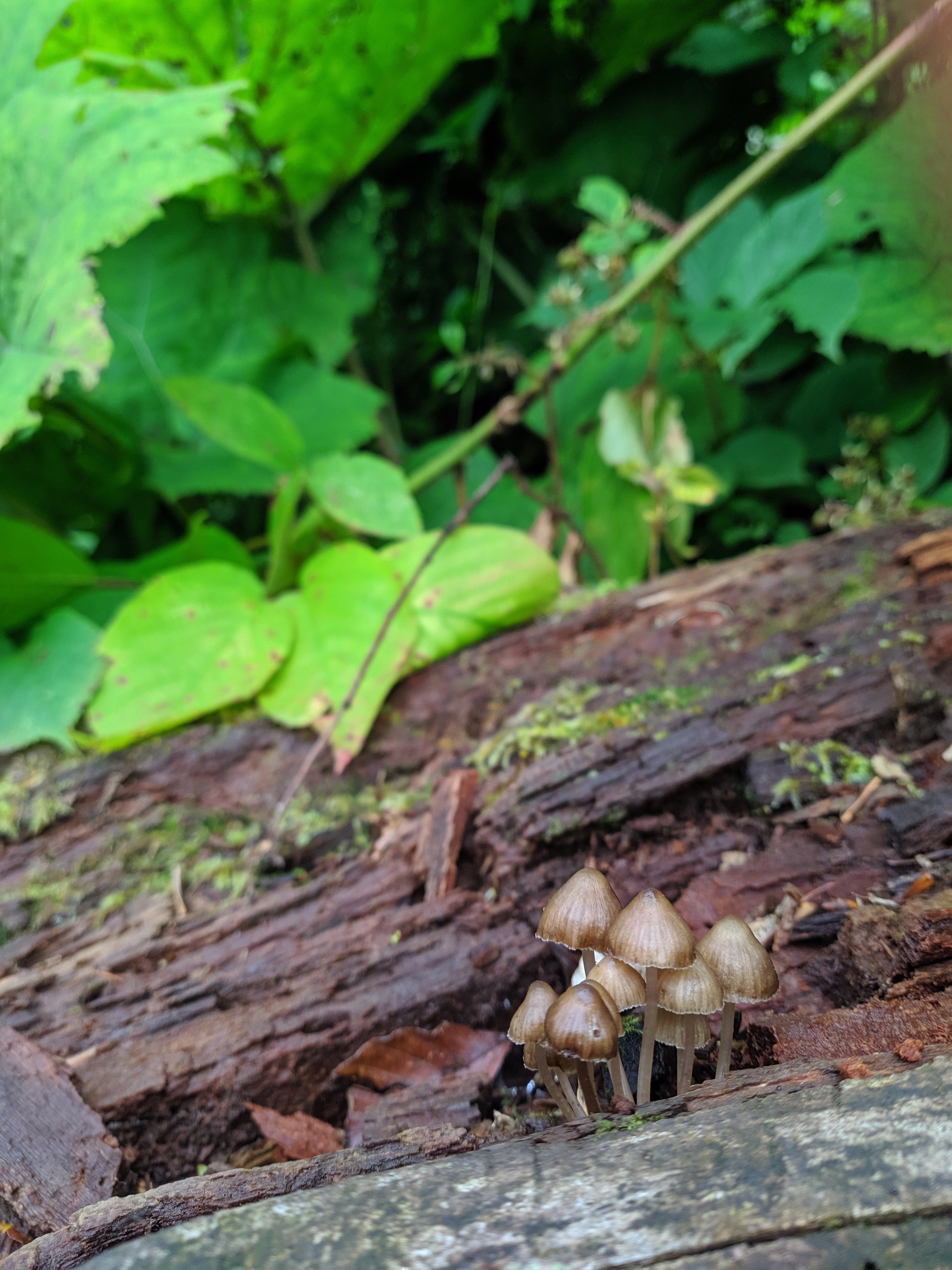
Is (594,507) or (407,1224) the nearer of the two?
(407,1224)

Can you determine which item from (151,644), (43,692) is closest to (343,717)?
(151,644)

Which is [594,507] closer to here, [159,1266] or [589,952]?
[589,952]

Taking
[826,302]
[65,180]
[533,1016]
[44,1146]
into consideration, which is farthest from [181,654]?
[826,302]

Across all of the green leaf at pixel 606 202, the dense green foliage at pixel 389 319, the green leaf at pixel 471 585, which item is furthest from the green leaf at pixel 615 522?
the green leaf at pixel 606 202

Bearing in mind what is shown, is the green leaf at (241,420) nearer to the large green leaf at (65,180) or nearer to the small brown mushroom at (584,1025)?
the large green leaf at (65,180)

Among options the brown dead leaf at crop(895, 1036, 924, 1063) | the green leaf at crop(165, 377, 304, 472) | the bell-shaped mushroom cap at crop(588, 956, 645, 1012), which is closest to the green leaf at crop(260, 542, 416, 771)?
the green leaf at crop(165, 377, 304, 472)
